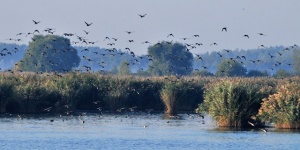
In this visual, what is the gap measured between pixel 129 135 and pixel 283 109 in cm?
748

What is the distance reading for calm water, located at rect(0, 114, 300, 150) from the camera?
42.6 m

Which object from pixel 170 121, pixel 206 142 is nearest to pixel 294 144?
pixel 206 142

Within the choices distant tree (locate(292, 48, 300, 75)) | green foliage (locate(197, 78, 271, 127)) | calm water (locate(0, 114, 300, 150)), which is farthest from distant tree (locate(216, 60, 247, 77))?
green foliage (locate(197, 78, 271, 127))

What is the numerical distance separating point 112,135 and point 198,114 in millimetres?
17861

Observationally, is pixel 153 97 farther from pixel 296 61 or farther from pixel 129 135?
pixel 296 61

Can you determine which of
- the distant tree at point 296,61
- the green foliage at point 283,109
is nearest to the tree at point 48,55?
the distant tree at point 296,61

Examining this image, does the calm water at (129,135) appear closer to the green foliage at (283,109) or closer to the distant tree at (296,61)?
the green foliage at (283,109)

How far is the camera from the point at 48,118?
189 feet

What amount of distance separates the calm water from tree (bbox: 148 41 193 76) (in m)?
88.3

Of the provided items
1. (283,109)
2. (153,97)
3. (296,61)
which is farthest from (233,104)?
(296,61)

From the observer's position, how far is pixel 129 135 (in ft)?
156

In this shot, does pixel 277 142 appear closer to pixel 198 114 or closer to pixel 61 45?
pixel 198 114

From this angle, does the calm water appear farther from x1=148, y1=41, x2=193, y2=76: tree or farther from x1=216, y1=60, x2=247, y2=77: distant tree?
x1=148, y1=41, x2=193, y2=76: tree

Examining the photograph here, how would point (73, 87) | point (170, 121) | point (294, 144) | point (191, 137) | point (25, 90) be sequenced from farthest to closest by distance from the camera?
point (73, 87) → point (25, 90) → point (170, 121) → point (191, 137) → point (294, 144)
